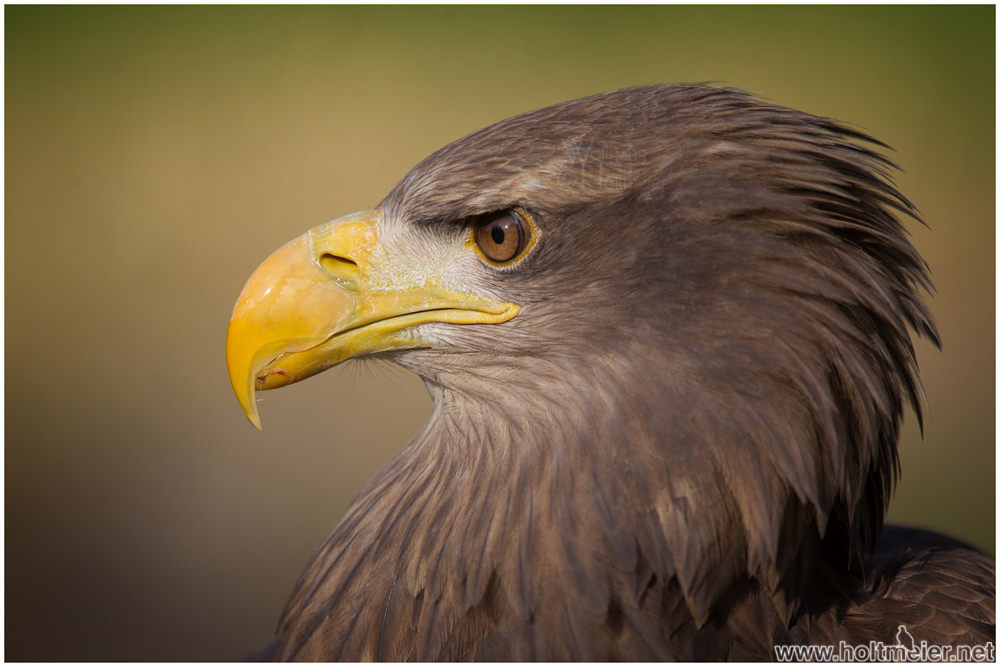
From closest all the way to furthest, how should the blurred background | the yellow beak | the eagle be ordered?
the eagle, the yellow beak, the blurred background

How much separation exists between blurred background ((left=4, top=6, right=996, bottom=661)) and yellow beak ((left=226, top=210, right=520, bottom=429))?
1775mm

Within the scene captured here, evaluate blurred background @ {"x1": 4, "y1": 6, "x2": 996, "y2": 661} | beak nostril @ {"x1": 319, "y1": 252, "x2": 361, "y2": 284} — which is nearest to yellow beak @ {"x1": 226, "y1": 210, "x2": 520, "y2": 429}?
beak nostril @ {"x1": 319, "y1": 252, "x2": 361, "y2": 284}

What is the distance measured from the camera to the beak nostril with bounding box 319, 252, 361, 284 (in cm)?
112

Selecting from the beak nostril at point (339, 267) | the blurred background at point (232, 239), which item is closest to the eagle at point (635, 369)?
the beak nostril at point (339, 267)

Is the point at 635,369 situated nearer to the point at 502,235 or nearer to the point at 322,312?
the point at 502,235

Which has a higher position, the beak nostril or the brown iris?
the brown iris

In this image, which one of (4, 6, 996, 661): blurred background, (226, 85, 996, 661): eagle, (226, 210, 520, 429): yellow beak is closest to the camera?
(226, 85, 996, 661): eagle

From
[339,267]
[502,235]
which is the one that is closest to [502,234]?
[502,235]

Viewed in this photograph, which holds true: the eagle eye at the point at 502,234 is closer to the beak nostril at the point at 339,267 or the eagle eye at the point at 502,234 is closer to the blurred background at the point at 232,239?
the beak nostril at the point at 339,267

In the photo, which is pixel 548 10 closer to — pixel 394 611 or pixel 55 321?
pixel 394 611

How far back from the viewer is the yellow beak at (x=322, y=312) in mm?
1086

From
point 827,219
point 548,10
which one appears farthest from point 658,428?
point 548,10

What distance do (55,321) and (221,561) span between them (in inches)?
58.6

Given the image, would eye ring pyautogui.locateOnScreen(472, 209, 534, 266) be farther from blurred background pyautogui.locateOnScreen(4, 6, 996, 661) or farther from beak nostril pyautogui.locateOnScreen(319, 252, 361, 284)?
blurred background pyautogui.locateOnScreen(4, 6, 996, 661)
